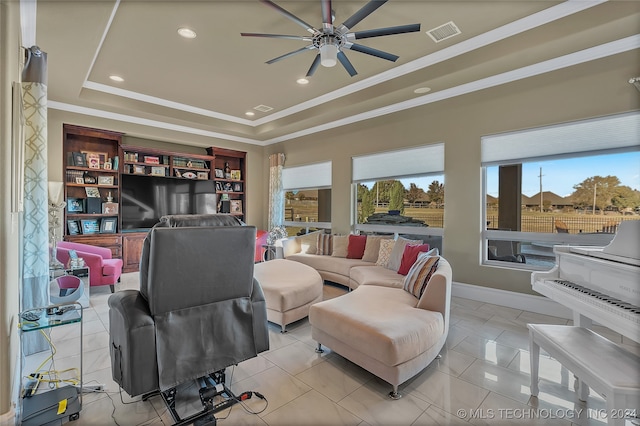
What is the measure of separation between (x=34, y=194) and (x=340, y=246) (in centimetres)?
386

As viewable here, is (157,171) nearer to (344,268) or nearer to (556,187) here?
(344,268)

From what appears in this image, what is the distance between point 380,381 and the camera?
2.19 m

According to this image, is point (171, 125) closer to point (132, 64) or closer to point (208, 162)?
point (208, 162)

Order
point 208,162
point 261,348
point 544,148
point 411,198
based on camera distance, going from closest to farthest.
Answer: point 261,348 < point 544,148 < point 411,198 < point 208,162

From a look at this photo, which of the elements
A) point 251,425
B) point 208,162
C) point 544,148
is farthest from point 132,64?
point 544,148

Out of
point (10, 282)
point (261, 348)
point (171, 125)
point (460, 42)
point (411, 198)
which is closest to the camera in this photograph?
point (10, 282)

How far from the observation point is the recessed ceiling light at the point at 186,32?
295 cm

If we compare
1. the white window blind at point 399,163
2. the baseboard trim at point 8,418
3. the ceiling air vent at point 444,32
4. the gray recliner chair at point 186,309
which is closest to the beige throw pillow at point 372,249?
the white window blind at point 399,163

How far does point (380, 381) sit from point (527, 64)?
12.2 feet

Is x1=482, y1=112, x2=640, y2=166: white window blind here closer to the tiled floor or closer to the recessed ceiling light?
the tiled floor

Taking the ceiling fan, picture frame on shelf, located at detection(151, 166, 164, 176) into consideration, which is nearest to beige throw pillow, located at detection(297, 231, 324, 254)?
picture frame on shelf, located at detection(151, 166, 164, 176)

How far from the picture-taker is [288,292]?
119 inches

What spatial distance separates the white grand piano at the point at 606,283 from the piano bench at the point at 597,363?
15 cm

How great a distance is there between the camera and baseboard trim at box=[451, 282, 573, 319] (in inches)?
131
